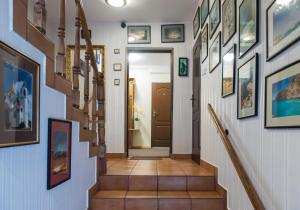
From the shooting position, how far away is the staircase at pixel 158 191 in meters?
2.87

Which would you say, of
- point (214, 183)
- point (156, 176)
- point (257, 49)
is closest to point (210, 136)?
point (214, 183)

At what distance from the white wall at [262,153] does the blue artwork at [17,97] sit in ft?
4.69

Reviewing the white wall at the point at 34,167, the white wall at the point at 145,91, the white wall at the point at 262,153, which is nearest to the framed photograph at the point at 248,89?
the white wall at the point at 262,153

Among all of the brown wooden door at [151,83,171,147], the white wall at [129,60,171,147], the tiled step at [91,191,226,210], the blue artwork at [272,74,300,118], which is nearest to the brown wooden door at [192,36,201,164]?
the tiled step at [91,191,226,210]

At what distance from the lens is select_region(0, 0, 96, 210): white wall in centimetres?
129

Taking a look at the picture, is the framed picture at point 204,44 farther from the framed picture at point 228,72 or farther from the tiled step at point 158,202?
the tiled step at point 158,202

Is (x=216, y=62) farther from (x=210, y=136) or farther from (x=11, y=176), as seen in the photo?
(x=11, y=176)

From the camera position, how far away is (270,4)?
1.72 metres

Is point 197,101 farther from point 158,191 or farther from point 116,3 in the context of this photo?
point 116,3

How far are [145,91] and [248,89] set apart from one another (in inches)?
264

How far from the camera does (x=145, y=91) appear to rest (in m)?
8.73

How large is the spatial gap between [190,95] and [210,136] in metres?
1.83

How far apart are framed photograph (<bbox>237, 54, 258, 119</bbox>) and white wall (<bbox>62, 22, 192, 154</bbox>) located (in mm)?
2925

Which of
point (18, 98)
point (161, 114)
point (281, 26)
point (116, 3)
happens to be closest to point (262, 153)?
point (281, 26)
